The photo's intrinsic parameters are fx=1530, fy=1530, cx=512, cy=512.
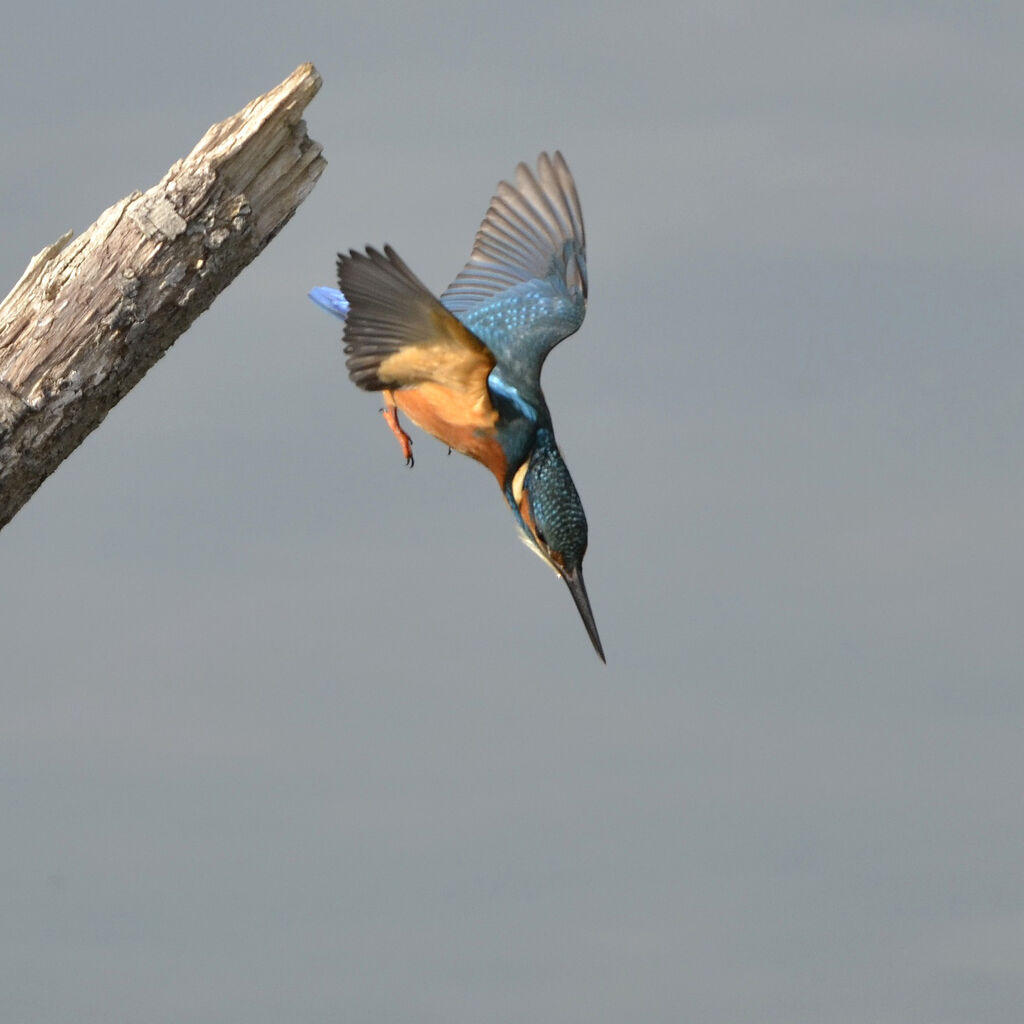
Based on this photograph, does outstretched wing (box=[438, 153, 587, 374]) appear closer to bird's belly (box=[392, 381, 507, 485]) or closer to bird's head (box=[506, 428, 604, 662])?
bird's belly (box=[392, 381, 507, 485])

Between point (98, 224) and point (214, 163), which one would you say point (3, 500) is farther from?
point (214, 163)

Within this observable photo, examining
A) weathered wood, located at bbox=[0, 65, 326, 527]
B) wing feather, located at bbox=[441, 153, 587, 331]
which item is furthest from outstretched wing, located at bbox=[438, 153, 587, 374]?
weathered wood, located at bbox=[0, 65, 326, 527]

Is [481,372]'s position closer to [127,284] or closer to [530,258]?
[127,284]

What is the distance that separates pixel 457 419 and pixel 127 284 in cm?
124

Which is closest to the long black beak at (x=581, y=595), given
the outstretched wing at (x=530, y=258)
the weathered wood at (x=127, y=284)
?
the outstretched wing at (x=530, y=258)

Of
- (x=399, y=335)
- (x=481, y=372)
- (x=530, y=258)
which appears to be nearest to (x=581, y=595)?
(x=481, y=372)

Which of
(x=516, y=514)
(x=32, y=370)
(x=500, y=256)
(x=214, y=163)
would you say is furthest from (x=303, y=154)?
(x=500, y=256)

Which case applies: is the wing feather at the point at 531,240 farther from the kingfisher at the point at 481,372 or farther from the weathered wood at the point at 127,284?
the weathered wood at the point at 127,284

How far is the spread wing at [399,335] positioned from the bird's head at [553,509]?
0.35 m

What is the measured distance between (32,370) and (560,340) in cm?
224

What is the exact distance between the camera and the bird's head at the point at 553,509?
5531mm

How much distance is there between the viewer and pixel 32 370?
5.07 meters

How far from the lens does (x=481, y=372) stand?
5.33 meters

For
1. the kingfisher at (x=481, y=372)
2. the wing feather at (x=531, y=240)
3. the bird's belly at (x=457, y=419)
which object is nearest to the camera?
the kingfisher at (x=481, y=372)
